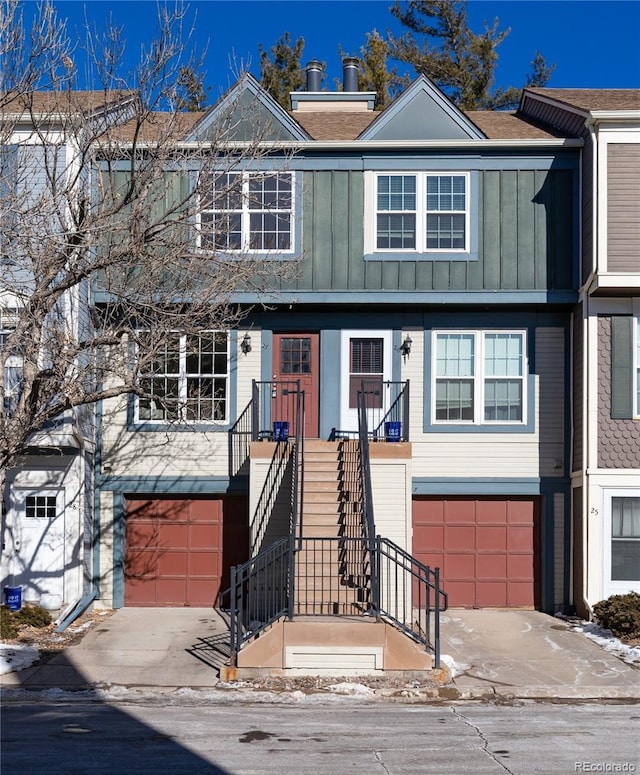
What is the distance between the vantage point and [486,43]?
30.9 m

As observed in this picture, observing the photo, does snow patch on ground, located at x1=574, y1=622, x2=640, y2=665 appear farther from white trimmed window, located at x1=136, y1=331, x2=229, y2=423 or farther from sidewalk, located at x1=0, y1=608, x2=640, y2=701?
white trimmed window, located at x1=136, y1=331, x2=229, y2=423

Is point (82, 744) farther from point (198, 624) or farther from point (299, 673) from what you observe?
point (198, 624)

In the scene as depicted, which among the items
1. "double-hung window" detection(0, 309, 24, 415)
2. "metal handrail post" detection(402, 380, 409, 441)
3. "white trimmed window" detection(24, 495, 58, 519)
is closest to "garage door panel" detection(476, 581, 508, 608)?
"metal handrail post" detection(402, 380, 409, 441)

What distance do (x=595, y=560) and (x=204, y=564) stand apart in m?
6.57

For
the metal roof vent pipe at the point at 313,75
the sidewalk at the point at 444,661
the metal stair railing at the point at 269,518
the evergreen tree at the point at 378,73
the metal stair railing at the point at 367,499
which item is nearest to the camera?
the sidewalk at the point at 444,661

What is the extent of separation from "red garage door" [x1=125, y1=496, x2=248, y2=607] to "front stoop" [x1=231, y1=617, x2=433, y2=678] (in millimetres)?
5284

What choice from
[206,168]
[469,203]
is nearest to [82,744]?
[206,168]

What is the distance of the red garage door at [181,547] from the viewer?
17125 mm

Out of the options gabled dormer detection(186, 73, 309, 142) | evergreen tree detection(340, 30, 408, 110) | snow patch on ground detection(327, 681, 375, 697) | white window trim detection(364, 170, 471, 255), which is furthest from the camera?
evergreen tree detection(340, 30, 408, 110)

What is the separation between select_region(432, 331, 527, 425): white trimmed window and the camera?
1702 centimetres

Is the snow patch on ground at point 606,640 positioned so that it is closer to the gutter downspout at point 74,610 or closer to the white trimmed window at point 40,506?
the gutter downspout at point 74,610

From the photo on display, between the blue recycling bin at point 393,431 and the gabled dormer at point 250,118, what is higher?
the gabled dormer at point 250,118

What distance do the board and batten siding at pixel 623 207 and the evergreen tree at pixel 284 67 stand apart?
17.5 m

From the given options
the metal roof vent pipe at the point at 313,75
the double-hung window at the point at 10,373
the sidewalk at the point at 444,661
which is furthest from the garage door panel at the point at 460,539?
the metal roof vent pipe at the point at 313,75
